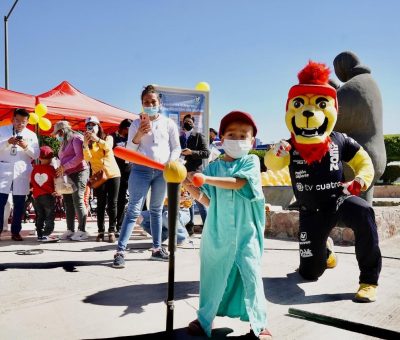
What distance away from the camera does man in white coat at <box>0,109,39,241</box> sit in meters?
5.18

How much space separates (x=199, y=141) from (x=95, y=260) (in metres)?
2.19

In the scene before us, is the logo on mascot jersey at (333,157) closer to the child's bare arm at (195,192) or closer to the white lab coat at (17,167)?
the child's bare arm at (195,192)

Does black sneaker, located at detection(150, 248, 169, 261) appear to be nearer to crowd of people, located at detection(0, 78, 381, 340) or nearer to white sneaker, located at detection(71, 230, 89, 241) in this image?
crowd of people, located at detection(0, 78, 381, 340)

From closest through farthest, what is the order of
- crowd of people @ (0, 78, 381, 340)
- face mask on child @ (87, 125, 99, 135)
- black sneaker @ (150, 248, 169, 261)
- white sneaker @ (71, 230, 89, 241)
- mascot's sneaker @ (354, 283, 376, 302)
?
crowd of people @ (0, 78, 381, 340)
mascot's sneaker @ (354, 283, 376, 302)
black sneaker @ (150, 248, 169, 261)
face mask on child @ (87, 125, 99, 135)
white sneaker @ (71, 230, 89, 241)

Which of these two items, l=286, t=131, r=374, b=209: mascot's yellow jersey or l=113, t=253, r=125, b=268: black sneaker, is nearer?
l=286, t=131, r=374, b=209: mascot's yellow jersey

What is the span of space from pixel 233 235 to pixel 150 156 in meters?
1.72

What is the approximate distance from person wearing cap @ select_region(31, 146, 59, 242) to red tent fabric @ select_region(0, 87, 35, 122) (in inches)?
128

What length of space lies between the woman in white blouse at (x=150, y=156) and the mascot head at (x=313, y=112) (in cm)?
124

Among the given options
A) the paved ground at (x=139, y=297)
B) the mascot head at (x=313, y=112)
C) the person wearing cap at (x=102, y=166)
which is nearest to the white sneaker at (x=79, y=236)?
the person wearing cap at (x=102, y=166)

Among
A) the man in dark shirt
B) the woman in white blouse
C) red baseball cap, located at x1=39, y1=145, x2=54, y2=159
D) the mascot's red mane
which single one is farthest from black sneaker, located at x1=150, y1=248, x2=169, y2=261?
red baseball cap, located at x1=39, y1=145, x2=54, y2=159

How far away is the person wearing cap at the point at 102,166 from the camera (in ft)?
16.8

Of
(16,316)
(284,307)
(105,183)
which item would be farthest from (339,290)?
(105,183)

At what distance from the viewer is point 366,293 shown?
2672mm

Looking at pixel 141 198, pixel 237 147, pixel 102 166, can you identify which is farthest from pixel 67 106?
pixel 237 147
